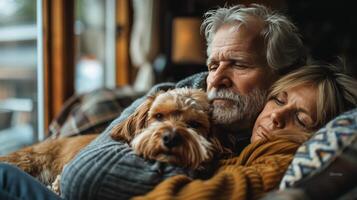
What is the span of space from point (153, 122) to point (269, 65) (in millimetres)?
439

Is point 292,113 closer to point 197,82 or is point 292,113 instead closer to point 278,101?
point 278,101

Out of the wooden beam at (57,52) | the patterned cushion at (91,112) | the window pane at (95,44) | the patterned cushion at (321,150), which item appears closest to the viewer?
the patterned cushion at (321,150)

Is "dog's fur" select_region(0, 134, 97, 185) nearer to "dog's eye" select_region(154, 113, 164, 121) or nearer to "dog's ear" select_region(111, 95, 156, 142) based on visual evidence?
"dog's ear" select_region(111, 95, 156, 142)

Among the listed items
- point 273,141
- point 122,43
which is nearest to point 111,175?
point 273,141

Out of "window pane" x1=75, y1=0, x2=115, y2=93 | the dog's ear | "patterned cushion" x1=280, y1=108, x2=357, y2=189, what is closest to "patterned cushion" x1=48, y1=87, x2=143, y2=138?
"window pane" x1=75, y1=0, x2=115, y2=93

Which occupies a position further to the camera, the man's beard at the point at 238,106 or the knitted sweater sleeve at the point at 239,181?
the man's beard at the point at 238,106

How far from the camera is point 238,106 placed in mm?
1224

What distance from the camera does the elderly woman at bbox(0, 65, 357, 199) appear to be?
2.89ft

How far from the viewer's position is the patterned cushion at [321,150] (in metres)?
0.86

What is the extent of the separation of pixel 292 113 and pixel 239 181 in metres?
0.37

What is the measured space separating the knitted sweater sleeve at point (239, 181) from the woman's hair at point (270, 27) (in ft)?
1.13

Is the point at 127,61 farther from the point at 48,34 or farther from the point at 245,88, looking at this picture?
the point at 245,88

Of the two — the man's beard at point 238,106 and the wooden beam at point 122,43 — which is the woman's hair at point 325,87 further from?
the wooden beam at point 122,43

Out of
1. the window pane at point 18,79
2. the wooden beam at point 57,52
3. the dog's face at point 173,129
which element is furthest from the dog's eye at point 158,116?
the wooden beam at point 57,52
